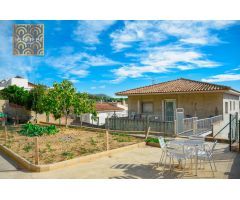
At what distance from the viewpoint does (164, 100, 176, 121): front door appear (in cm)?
1739

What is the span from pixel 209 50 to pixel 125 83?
35.6 ft

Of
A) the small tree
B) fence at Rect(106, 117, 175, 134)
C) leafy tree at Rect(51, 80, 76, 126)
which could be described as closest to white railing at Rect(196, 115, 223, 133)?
fence at Rect(106, 117, 175, 134)

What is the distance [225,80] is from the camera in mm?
19562

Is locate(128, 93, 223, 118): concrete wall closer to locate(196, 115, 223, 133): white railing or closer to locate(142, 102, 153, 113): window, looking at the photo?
locate(142, 102, 153, 113): window

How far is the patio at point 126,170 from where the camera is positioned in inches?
239

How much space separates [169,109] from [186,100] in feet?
4.86

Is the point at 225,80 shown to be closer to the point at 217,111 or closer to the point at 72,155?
the point at 217,111

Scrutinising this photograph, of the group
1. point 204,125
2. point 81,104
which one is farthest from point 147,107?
point 204,125

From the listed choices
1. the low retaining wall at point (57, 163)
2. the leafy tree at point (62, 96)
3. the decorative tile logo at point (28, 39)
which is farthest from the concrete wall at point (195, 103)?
the decorative tile logo at point (28, 39)

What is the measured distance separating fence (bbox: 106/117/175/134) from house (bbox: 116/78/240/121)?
3108 mm

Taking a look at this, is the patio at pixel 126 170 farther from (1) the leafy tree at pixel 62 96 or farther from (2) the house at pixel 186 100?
(2) the house at pixel 186 100

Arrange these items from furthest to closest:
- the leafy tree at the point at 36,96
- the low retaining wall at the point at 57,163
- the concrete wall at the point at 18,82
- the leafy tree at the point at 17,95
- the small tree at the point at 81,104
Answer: the concrete wall at the point at 18,82, the leafy tree at the point at 17,95, the leafy tree at the point at 36,96, the small tree at the point at 81,104, the low retaining wall at the point at 57,163

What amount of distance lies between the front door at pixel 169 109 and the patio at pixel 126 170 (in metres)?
9.23
